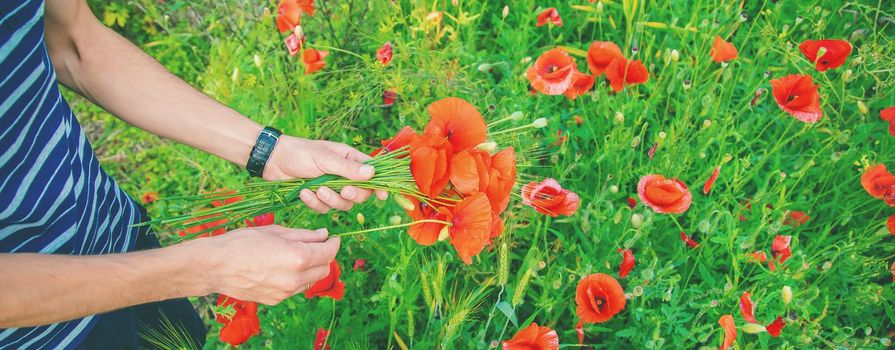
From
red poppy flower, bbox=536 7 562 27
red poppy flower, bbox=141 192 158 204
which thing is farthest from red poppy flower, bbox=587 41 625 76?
red poppy flower, bbox=141 192 158 204

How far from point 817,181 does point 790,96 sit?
359 mm

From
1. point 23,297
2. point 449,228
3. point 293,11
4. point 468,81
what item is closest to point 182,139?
point 23,297

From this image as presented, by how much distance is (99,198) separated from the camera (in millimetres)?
1154

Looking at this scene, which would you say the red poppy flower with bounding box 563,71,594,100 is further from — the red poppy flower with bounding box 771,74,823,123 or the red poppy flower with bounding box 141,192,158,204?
the red poppy flower with bounding box 141,192,158,204

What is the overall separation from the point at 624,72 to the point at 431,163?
933mm

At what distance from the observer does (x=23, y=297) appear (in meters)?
0.77

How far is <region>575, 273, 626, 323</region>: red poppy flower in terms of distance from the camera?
1.31 metres

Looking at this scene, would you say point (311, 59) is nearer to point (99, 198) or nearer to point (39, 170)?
point (99, 198)

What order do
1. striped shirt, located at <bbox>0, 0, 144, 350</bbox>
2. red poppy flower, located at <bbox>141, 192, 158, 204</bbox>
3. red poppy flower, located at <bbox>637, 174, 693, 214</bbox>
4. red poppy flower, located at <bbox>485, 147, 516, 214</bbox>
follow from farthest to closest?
red poppy flower, located at <bbox>141, 192, 158, 204</bbox> → red poppy flower, located at <bbox>637, 174, 693, 214</bbox> → red poppy flower, located at <bbox>485, 147, 516, 214</bbox> → striped shirt, located at <bbox>0, 0, 144, 350</bbox>

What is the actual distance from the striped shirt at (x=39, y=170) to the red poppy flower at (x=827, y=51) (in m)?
1.86

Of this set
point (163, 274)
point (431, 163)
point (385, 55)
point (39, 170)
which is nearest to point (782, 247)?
point (431, 163)

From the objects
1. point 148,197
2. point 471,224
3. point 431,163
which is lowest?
point 148,197

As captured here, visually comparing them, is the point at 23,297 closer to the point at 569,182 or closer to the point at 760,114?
the point at 569,182

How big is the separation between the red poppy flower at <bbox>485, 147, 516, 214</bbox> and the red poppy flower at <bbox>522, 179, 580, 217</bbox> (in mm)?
221
